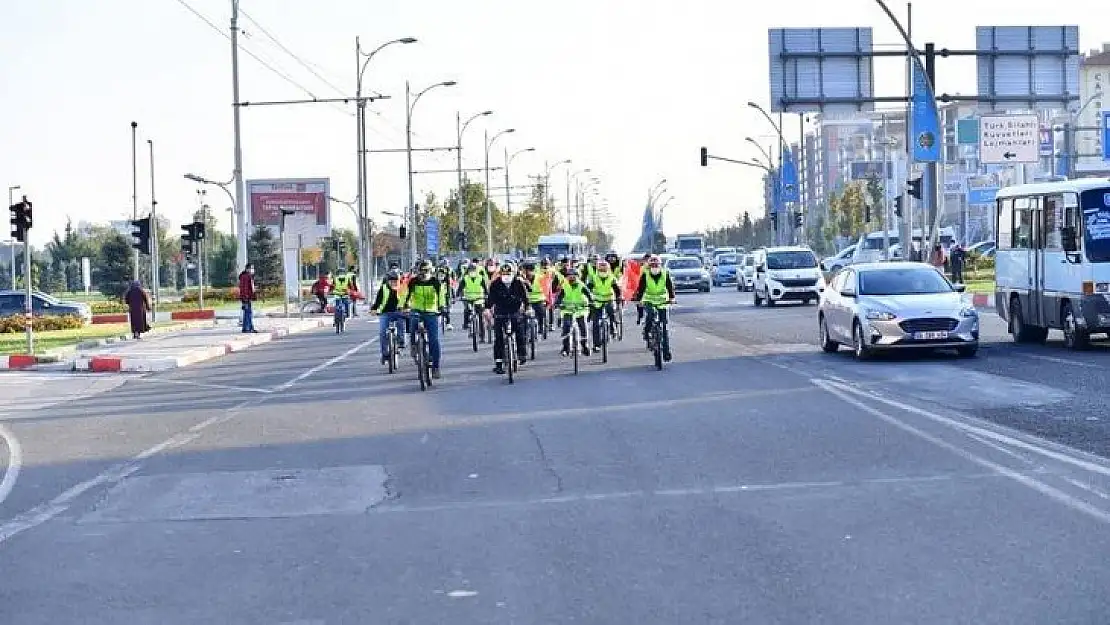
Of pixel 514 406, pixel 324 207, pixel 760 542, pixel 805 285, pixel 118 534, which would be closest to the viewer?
pixel 760 542

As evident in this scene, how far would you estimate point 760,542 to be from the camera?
29.2 feet

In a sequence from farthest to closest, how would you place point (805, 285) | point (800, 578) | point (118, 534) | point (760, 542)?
point (805, 285), point (118, 534), point (760, 542), point (800, 578)

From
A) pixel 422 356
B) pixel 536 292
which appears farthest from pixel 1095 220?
pixel 422 356

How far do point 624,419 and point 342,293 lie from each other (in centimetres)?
2417

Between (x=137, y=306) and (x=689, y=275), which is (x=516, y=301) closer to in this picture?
(x=137, y=306)

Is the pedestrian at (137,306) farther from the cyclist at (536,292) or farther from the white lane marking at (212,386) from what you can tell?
the white lane marking at (212,386)

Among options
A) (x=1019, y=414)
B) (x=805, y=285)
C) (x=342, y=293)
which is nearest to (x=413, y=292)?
(x=1019, y=414)

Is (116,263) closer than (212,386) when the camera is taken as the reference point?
No

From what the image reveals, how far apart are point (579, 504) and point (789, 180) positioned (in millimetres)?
60205

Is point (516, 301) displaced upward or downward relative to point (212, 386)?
upward

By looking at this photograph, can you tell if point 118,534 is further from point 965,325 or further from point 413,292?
point 965,325

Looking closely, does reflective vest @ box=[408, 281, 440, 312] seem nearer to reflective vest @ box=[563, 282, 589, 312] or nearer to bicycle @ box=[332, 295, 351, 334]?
reflective vest @ box=[563, 282, 589, 312]

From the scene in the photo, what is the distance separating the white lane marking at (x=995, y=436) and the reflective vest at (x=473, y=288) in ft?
44.2

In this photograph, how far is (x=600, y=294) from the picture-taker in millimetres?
25844
